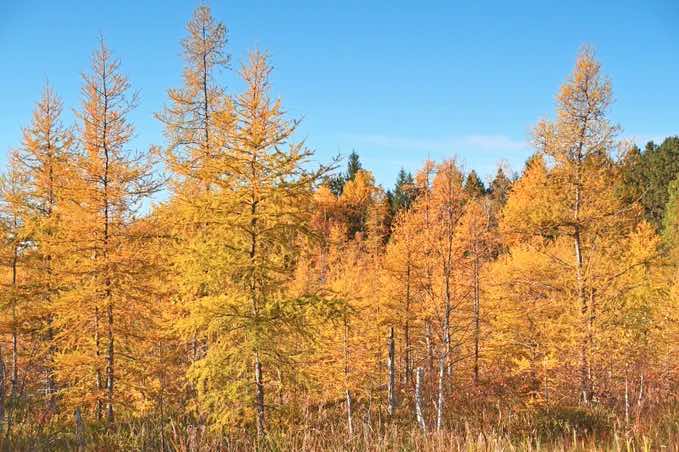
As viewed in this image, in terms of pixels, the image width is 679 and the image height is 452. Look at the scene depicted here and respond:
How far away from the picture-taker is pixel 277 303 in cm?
896

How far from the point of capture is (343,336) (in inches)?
637

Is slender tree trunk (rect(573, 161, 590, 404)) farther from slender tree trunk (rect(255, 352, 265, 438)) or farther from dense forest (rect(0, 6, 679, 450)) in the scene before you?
slender tree trunk (rect(255, 352, 265, 438))

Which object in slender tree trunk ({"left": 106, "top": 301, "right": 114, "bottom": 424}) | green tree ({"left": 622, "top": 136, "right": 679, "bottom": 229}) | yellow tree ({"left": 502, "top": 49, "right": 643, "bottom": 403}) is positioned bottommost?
slender tree trunk ({"left": 106, "top": 301, "right": 114, "bottom": 424})

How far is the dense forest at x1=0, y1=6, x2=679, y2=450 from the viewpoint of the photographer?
7.64 metres

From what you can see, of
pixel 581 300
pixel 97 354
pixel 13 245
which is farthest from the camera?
pixel 13 245

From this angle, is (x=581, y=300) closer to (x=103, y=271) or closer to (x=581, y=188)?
(x=581, y=188)

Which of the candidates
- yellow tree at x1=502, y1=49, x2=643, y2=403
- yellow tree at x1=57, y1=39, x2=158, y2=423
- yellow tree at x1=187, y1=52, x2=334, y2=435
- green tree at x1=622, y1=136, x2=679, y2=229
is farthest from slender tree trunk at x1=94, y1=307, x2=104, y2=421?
green tree at x1=622, y1=136, x2=679, y2=229

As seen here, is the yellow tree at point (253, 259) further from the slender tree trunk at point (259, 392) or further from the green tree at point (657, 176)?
the green tree at point (657, 176)

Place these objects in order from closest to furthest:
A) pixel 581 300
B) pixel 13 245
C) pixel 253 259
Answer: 1. pixel 253 259
2. pixel 581 300
3. pixel 13 245

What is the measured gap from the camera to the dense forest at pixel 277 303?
25.1 ft

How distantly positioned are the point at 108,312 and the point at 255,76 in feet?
23.9

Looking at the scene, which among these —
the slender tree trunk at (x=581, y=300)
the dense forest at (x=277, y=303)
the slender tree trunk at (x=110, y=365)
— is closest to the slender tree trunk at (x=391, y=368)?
the dense forest at (x=277, y=303)

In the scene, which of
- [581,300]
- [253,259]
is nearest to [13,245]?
[253,259]

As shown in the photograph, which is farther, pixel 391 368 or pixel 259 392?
pixel 391 368
